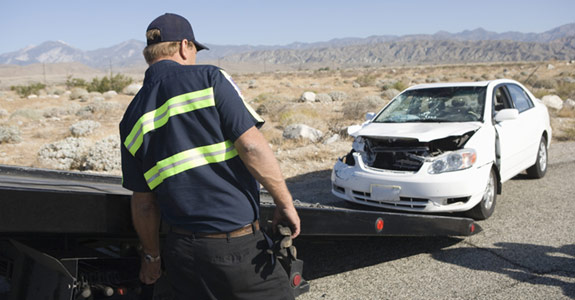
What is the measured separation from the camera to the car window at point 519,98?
7.02m

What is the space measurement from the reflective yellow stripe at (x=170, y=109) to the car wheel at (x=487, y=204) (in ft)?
14.4

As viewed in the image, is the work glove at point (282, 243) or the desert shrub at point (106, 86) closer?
the work glove at point (282, 243)

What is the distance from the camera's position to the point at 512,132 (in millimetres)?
6383

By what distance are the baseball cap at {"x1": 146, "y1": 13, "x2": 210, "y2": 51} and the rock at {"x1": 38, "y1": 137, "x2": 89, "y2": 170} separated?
9.74 metres

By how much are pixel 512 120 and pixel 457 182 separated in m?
2.02

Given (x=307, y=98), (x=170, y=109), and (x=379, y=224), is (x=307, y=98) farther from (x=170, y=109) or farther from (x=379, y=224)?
(x=170, y=109)

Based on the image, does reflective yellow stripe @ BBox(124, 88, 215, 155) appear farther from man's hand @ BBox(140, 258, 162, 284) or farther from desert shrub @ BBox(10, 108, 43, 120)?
desert shrub @ BBox(10, 108, 43, 120)

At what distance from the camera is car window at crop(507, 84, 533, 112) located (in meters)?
7.02

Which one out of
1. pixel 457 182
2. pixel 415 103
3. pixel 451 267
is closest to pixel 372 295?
pixel 451 267

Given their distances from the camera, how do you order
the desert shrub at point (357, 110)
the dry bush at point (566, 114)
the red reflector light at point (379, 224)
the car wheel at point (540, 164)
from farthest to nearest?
1. the desert shrub at point (357, 110)
2. the dry bush at point (566, 114)
3. the car wheel at point (540, 164)
4. the red reflector light at point (379, 224)

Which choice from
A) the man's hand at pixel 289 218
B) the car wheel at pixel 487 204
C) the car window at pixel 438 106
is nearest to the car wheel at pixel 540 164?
the car window at pixel 438 106

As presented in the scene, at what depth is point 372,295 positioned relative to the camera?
12.5ft

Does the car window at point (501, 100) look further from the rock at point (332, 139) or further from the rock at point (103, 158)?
the rock at point (103, 158)

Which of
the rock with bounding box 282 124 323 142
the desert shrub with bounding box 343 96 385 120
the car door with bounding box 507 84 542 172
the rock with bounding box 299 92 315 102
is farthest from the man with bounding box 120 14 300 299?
the rock with bounding box 299 92 315 102
